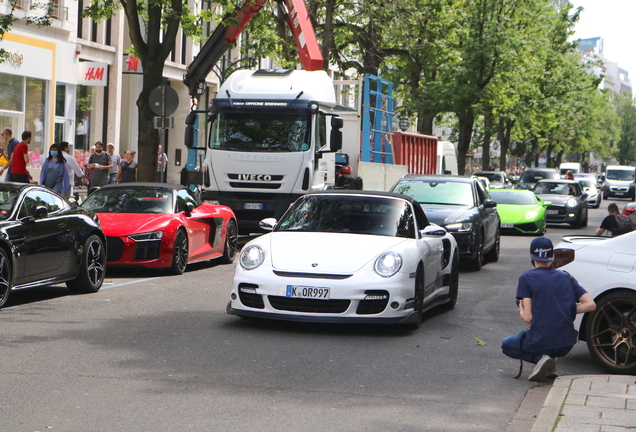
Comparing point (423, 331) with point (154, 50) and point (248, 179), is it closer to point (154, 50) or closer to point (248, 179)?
point (248, 179)

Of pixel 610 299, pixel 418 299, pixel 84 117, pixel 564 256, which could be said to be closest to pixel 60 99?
pixel 84 117

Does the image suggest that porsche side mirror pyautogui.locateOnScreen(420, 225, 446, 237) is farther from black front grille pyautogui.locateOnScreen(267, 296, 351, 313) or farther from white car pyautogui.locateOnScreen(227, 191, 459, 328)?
black front grille pyautogui.locateOnScreen(267, 296, 351, 313)

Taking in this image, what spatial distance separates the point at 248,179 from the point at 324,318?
9993 mm

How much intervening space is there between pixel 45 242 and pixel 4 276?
872mm

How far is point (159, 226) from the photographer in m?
13.6

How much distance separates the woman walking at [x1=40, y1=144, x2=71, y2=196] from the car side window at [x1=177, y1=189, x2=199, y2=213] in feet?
17.8

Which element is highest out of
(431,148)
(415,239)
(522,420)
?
(431,148)

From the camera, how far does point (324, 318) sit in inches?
359

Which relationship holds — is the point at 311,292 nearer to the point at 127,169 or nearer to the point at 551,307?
the point at 551,307

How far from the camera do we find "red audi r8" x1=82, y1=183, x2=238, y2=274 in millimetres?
13398

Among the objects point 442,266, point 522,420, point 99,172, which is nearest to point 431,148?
point 99,172

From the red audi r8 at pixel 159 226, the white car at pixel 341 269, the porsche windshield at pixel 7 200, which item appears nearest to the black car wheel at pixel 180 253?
the red audi r8 at pixel 159 226

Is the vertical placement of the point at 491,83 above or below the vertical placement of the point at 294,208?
above

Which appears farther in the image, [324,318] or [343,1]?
[343,1]
